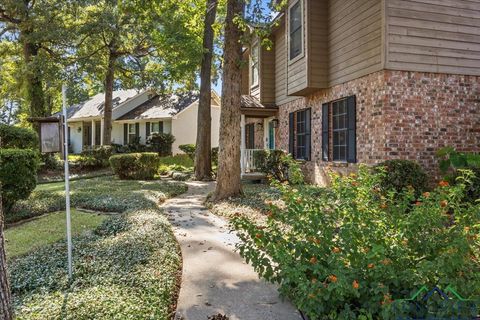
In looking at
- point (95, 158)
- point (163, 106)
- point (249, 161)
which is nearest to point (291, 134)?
point (249, 161)

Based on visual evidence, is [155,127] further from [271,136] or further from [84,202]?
[84,202]

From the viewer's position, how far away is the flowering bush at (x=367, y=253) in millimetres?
2799

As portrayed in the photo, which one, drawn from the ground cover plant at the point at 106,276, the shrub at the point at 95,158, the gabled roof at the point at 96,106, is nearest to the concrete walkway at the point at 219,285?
the ground cover plant at the point at 106,276

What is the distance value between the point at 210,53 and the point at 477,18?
10021 mm

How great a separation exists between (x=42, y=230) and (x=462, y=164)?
8261 millimetres

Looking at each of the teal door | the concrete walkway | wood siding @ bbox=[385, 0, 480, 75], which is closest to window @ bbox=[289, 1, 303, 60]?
wood siding @ bbox=[385, 0, 480, 75]

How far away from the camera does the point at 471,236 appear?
10.1 feet

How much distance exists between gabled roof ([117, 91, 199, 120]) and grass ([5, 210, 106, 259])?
17626 millimetres

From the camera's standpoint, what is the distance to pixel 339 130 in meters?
10.5

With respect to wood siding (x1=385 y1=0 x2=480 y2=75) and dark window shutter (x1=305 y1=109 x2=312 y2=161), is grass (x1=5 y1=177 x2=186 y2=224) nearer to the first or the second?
dark window shutter (x1=305 y1=109 x2=312 y2=161)

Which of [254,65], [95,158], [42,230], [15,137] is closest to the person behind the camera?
[42,230]

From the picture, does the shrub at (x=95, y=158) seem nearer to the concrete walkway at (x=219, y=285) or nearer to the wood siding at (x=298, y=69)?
the wood siding at (x=298, y=69)

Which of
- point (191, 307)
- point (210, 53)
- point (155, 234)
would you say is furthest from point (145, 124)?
point (191, 307)

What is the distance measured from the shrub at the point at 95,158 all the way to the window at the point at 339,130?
543 inches
